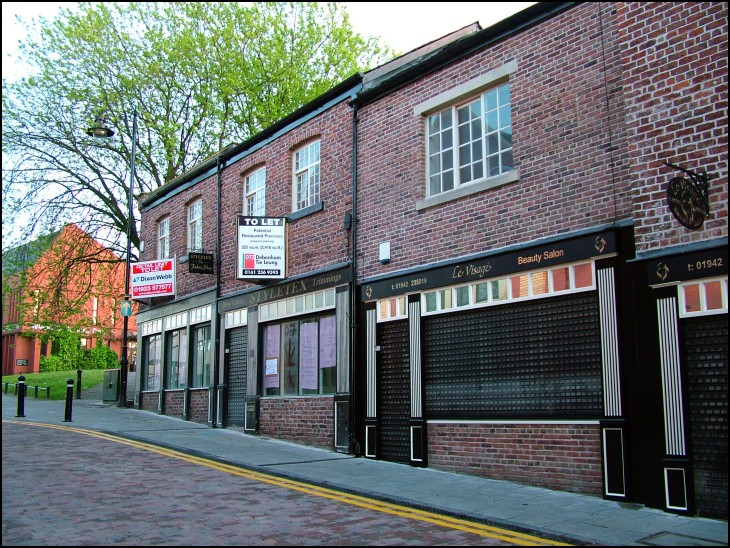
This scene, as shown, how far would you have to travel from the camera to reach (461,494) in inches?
359

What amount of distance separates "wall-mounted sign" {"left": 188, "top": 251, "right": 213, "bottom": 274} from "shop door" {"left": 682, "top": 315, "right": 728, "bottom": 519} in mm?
13341

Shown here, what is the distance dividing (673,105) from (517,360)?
4129 millimetres

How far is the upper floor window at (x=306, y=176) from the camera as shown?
619 inches

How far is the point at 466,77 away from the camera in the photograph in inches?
467

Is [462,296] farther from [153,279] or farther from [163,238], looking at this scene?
[163,238]

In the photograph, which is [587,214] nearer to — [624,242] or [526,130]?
[624,242]

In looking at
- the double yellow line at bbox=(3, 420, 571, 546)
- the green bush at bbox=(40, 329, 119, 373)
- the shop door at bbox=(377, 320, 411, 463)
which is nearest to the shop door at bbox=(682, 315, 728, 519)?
the double yellow line at bbox=(3, 420, 571, 546)

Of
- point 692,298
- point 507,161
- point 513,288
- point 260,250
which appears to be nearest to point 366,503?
point 513,288

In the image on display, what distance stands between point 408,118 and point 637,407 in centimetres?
675

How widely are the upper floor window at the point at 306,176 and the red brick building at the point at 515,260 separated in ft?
0.22

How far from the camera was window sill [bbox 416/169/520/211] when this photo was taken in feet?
35.4

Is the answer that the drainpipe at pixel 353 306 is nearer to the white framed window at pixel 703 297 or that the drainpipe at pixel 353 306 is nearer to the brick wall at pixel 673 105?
the brick wall at pixel 673 105

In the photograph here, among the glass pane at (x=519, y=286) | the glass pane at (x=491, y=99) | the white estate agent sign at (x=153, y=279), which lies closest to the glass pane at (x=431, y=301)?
the glass pane at (x=519, y=286)

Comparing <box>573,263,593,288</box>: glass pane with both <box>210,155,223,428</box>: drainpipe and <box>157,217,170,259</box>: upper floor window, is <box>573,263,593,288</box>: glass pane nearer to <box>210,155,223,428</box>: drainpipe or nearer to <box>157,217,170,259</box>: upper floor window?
<box>210,155,223,428</box>: drainpipe
